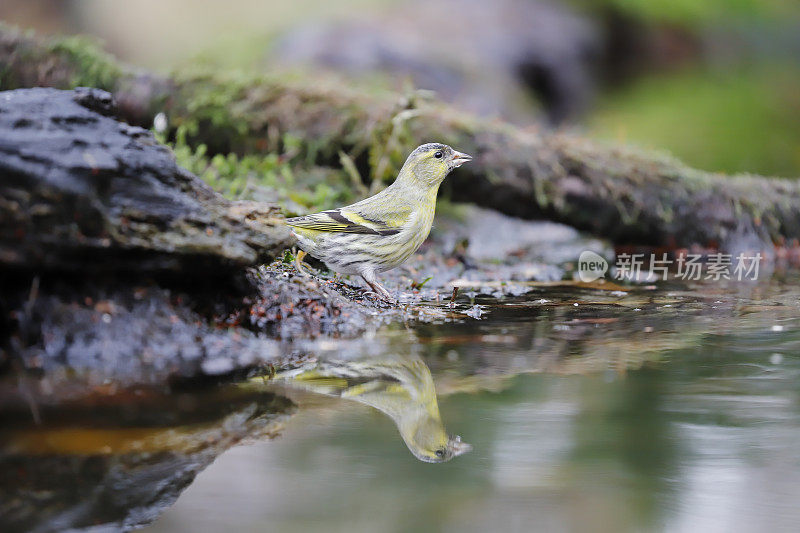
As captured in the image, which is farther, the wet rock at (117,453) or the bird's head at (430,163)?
the bird's head at (430,163)

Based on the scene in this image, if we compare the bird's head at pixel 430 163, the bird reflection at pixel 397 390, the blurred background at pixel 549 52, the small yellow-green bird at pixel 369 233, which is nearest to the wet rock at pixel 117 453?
the bird reflection at pixel 397 390

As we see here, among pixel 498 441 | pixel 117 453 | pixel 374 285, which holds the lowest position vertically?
pixel 117 453

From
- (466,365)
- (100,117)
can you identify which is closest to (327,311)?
(466,365)

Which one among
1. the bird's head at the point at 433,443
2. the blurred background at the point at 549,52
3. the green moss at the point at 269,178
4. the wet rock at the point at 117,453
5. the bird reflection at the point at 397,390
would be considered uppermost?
the blurred background at the point at 549,52

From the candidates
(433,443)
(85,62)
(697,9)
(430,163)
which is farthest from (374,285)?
(697,9)

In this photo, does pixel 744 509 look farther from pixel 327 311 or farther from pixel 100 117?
pixel 100 117

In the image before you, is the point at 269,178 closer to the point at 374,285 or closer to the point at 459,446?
the point at 374,285

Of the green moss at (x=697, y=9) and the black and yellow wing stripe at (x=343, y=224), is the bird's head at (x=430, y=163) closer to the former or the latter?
the black and yellow wing stripe at (x=343, y=224)
